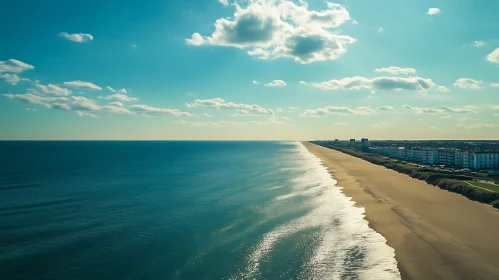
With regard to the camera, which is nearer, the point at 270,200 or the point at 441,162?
the point at 270,200

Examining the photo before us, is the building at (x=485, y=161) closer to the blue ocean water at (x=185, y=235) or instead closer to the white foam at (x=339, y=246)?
the blue ocean water at (x=185, y=235)

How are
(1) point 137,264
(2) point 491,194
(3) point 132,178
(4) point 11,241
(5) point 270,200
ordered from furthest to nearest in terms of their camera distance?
(3) point 132,178, (5) point 270,200, (2) point 491,194, (4) point 11,241, (1) point 137,264

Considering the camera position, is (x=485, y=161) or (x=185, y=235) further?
(x=485, y=161)

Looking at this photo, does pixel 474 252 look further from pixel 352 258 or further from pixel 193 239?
pixel 193 239

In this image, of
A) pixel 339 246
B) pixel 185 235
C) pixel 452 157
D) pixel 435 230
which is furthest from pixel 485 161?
pixel 185 235

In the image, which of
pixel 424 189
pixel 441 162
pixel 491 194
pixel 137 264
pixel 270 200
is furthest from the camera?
pixel 441 162

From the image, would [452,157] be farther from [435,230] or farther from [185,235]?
[185,235]

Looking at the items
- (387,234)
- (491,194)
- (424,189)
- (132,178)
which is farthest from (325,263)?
(132,178)
